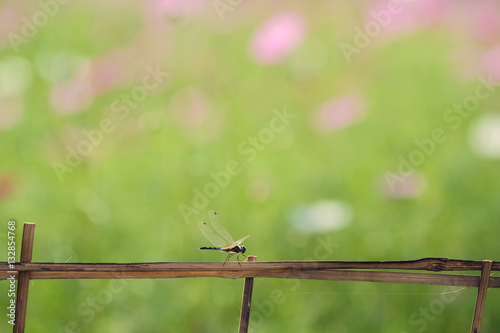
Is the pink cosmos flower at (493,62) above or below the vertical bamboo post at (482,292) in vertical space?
above

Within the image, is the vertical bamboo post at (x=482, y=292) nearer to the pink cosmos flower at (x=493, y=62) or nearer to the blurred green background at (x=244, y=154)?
the blurred green background at (x=244, y=154)

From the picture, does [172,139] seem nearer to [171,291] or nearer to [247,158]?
[247,158]

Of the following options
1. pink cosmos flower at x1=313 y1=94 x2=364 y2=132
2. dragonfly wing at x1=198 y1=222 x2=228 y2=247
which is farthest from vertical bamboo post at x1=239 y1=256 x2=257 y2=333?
pink cosmos flower at x1=313 y1=94 x2=364 y2=132

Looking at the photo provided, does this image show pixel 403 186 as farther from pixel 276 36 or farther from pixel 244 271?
pixel 244 271

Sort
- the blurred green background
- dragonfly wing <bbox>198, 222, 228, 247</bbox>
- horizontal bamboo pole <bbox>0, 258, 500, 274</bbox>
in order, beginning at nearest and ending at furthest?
1. horizontal bamboo pole <bbox>0, 258, 500, 274</bbox>
2. dragonfly wing <bbox>198, 222, 228, 247</bbox>
3. the blurred green background

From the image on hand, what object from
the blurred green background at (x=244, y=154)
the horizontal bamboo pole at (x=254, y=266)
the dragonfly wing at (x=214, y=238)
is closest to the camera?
the horizontal bamboo pole at (x=254, y=266)

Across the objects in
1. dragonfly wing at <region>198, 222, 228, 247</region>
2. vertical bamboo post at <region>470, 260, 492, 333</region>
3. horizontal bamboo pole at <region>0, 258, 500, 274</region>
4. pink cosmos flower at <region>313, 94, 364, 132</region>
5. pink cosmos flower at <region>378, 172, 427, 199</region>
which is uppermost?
pink cosmos flower at <region>313, 94, 364, 132</region>

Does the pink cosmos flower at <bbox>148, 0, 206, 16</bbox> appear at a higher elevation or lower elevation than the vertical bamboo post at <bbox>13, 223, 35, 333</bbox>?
higher

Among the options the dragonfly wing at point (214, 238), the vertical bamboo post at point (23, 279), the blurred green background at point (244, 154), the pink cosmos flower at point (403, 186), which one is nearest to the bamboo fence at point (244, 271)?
the vertical bamboo post at point (23, 279)

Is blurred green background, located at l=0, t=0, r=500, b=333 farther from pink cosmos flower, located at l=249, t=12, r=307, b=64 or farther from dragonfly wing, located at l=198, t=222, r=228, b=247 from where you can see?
dragonfly wing, located at l=198, t=222, r=228, b=247
